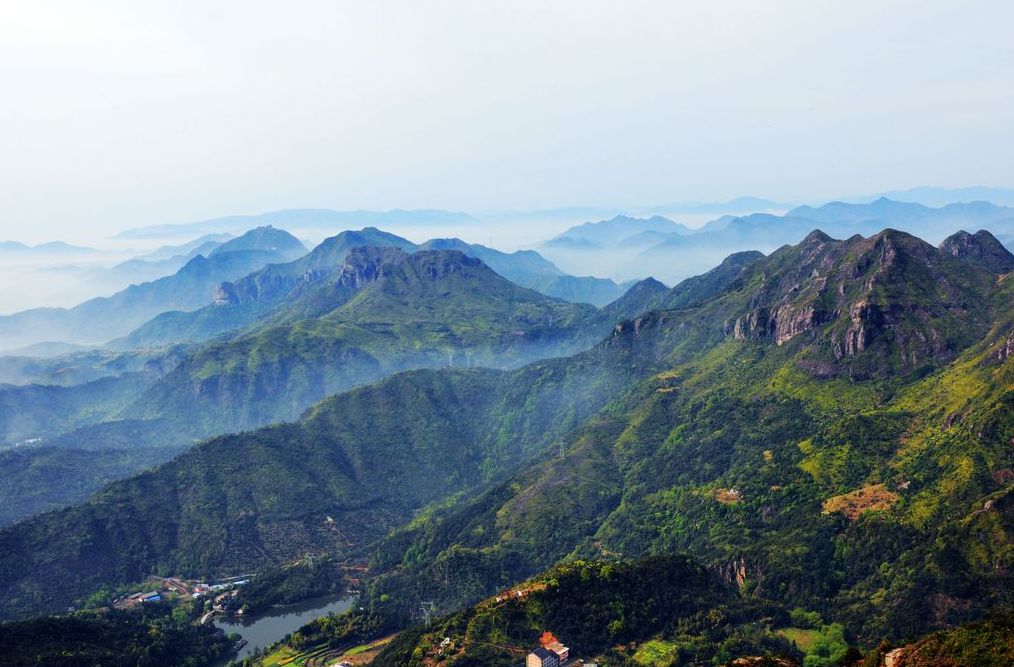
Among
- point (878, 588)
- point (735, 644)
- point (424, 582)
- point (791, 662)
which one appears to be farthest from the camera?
point (424, 582)

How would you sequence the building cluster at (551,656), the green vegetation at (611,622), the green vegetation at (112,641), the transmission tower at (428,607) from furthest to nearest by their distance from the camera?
the transmission tower at (428,607) → the green vegetation at (112,641) → the green vegetation at (611,622) → the building cluster at (551,656)

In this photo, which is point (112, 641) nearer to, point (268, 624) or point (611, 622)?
point (268, 624)

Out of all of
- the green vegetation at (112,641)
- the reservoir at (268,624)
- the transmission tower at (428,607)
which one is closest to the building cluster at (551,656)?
the transmission tower at (428,607)

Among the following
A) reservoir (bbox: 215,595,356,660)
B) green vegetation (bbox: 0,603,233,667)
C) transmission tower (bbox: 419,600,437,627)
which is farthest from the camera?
reservoir (bbox: 215,595,356,660)

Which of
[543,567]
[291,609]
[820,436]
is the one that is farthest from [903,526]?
[291,609]

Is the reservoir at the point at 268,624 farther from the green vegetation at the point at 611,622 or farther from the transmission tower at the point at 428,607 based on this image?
the green vegetation at the point at 611,622

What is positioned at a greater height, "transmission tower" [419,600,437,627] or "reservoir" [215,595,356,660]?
"transmission tower" [419,600,437,627]

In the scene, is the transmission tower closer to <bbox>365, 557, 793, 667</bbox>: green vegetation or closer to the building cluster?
<bbox>365, 557, 793, 667</bbox>: green vegetation

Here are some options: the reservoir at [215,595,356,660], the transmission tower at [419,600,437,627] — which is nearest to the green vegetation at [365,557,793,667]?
the transmission tower at [419,600,437,627]

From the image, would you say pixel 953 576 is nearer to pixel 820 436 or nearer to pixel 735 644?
pixel 735 644

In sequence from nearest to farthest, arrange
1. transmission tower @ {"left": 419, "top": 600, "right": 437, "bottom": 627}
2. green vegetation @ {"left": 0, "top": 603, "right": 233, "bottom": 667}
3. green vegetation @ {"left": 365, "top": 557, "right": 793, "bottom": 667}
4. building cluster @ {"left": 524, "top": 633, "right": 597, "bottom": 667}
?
building cluster @ {"left": 524, "top": 633, "right": 597, "bottom": 667} → green vegetation @ {"left": 365, "top": 557, "right": 793, "bottom": 667} → green vegetation @ {"left": 0, "top": 603, "right": 233, "bottom": 667} → transmission tower @ {"left": 419, "top": 600, "right": 437, "bottom": 627}

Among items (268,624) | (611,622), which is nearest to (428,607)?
(268,624)
